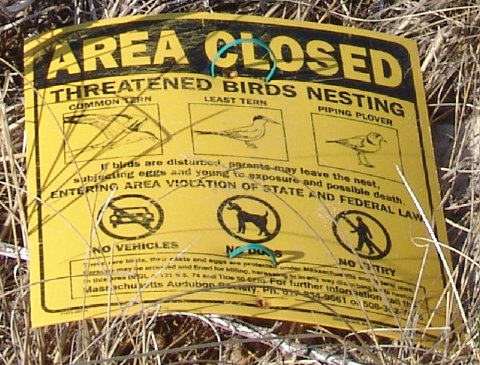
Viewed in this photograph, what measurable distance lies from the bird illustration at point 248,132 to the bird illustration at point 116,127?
2.5 inches

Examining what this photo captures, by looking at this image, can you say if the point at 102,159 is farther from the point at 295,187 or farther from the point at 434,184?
the point at 434,184

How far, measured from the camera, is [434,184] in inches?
49.3

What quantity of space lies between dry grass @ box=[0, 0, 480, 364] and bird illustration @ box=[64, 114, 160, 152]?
0.27ft

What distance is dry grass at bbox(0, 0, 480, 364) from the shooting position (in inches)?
43.9

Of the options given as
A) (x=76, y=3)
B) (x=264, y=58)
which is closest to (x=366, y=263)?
(x=264, y=58)

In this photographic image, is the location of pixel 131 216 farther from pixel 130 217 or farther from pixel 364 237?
pixel 364 237

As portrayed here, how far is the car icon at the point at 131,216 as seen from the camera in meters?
1.16

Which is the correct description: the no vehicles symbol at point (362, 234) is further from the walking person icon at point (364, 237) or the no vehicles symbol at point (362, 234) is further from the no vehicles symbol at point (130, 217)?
the no vehicles symbol at point (130, 217)

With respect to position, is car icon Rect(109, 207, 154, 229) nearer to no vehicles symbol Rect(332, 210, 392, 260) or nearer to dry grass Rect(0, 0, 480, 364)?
dry grass Rect(0, 0, 480, 364)

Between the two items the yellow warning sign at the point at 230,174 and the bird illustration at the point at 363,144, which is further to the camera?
the bird illustration at the point at 363,144

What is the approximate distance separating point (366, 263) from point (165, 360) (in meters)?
0.24

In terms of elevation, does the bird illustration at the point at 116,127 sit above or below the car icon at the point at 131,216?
above

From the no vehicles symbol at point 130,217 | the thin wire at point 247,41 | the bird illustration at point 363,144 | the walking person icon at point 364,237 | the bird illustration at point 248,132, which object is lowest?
the walking person icon at point 364,237

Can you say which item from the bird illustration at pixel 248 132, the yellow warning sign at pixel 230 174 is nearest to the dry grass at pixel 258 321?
the yellow warning sign at pixel 230 174
